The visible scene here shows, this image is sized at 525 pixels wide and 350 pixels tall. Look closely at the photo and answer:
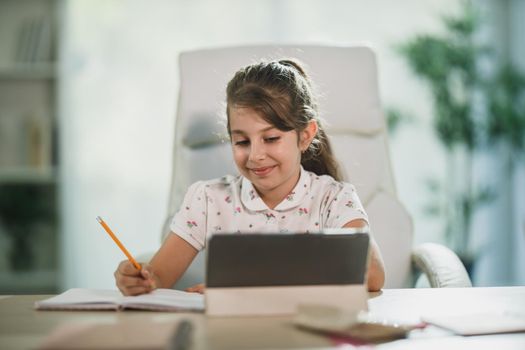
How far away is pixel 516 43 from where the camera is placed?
11.5ft

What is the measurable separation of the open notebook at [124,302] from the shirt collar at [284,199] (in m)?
0.44

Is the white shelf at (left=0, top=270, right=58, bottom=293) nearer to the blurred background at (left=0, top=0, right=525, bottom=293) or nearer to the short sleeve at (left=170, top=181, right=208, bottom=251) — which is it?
the blurred background at (left=0, top=0, right=525, bottom=293)

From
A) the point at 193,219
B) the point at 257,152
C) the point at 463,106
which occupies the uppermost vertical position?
the point at 463,106

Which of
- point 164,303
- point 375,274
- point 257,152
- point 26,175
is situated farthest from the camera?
point 26,175

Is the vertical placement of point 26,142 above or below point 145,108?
below

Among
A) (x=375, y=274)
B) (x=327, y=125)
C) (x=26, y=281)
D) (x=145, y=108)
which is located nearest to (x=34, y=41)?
(x=145, y=108)

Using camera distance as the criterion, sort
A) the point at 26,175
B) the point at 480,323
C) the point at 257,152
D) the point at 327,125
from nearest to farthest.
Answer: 1. the point at 480,323
2. the point at 257,152
3. the point at 327,125
4. the point at 26,175

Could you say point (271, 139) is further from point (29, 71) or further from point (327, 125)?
point (29, 71)

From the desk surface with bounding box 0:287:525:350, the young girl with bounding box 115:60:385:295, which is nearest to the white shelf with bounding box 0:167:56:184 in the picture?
the young girl with bounding box 115:60:385:295

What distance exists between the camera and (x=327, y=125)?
6.02 feet

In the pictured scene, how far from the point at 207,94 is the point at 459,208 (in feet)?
5.99

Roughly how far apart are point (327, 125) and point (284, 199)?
0.38 meters

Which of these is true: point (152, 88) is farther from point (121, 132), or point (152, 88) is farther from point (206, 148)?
point (206, 148)

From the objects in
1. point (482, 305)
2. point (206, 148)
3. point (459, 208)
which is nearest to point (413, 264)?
point (206, 148)
